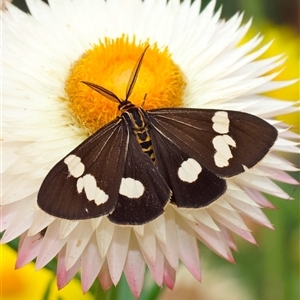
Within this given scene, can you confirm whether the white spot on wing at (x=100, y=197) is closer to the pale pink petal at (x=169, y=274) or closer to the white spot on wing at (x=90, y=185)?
the white spot on wing at (x=90, y=185)

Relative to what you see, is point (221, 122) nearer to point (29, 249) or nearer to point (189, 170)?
point (189, 170)

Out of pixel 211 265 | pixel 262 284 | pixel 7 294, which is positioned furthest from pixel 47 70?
pixel 262 284

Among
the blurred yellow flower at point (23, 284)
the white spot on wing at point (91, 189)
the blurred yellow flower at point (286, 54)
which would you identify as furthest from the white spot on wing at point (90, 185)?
the blurred yellow flower at point (286, 54)

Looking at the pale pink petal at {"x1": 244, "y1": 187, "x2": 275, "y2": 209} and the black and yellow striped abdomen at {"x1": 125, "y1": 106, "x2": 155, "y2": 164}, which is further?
the pale pink petal at {"x1": 244, "y1": 187, "x2": 275, "y2": 209}

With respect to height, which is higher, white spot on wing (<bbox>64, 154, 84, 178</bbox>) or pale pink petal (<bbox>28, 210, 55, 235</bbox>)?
white spot on wing (<bbox>64, 154, 84, 178</bbox>)

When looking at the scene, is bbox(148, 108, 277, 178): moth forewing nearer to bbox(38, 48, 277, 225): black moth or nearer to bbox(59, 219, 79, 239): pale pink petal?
bbox(38, 48, 277, 225): black moth

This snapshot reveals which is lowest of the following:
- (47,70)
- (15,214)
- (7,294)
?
(7,294)

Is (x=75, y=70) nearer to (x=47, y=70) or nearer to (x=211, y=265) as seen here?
(x=47, y=70)

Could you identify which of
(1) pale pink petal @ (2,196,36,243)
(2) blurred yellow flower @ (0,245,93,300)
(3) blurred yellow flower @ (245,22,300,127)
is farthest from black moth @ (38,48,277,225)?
(3) blurred yellow flower @ (245,22,300,127)
